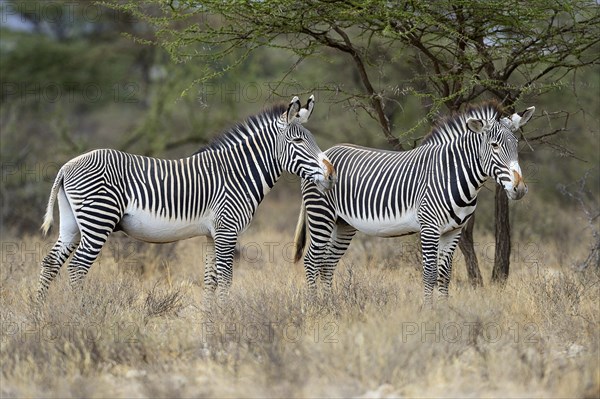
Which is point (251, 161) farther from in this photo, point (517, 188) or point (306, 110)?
point (517, 188)

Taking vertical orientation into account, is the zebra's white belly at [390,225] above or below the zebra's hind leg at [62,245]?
above

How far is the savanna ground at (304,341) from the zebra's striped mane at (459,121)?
154 cm

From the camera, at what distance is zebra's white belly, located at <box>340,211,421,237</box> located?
8336mm

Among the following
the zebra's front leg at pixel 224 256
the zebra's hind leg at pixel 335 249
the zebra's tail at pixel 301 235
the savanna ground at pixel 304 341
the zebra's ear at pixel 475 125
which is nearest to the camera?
the savanna ground at pixel 304 341

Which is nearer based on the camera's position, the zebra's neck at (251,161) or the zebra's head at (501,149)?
the zebra's head at (501,149)

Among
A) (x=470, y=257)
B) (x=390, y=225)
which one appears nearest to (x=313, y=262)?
(x=390, y=225)

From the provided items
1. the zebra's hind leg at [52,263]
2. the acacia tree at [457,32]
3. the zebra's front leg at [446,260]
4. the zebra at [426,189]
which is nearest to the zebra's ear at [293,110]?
the zebra at [426,189]

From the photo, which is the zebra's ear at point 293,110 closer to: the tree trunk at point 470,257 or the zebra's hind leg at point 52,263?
the tree trunk at point 470,257

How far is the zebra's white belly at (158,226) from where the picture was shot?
8273 mm

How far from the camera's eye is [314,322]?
6914 millimetres

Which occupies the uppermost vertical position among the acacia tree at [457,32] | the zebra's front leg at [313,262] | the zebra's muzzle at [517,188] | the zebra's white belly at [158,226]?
the acacia tree at [457,32]

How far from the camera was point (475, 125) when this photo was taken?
25.9 feet

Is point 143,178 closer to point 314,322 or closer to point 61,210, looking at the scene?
point 61,210

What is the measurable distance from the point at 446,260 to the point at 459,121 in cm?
138
